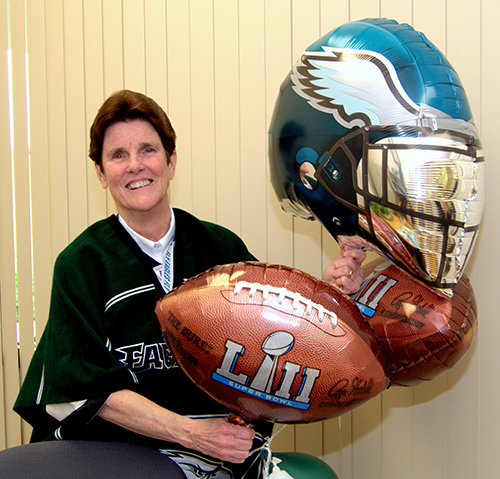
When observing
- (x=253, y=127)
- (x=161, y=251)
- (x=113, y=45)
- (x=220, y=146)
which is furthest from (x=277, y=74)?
(x=161, y=251)

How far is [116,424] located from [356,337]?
601mm

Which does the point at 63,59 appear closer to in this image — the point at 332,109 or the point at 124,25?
the point at 124,25

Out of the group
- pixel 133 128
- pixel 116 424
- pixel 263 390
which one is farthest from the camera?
pixel 133 128

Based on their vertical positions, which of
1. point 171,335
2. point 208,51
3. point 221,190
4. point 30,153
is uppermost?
point 208,51

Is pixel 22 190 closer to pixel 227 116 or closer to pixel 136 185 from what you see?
pixel 227 116

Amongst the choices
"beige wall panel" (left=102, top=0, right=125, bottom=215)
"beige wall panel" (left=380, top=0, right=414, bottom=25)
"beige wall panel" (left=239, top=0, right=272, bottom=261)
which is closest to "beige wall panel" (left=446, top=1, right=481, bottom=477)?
"beige wall panel" (left=380, top=0, right=414, bottom=25)

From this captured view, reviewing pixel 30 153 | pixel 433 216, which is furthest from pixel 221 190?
pixel 433 216

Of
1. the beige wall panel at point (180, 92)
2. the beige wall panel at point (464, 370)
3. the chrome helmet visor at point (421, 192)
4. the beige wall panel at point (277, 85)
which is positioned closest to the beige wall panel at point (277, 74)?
the beige wall panel at point (277, 85)

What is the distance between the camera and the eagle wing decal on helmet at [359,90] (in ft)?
3.02

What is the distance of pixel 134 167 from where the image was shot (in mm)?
1277

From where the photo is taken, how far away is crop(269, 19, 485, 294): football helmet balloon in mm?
904

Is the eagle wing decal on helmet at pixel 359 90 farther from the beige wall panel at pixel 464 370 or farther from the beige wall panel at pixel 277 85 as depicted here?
the beige wall panel at pixel 277 85

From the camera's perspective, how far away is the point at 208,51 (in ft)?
6.01

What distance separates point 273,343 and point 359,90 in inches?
18.0
